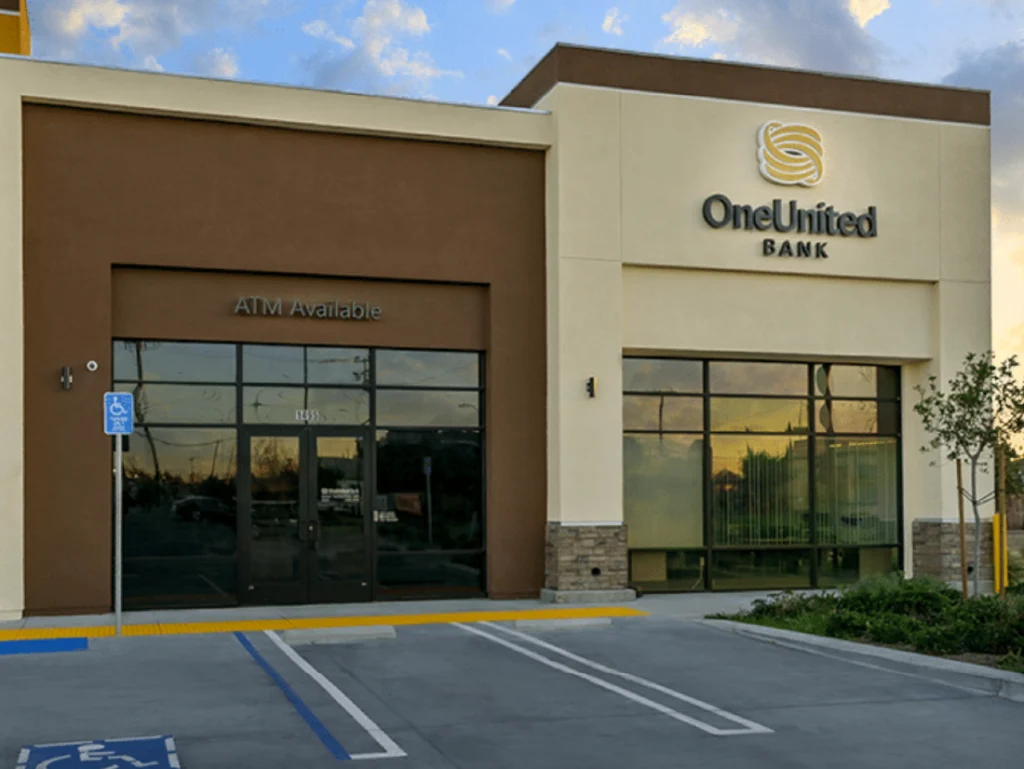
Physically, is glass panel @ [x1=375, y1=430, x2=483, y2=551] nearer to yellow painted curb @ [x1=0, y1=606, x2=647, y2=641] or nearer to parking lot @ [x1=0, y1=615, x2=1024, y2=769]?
yellow painted curb @ [x1=0, y1=606, x2=647, y2=641]

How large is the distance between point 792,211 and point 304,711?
521 inches

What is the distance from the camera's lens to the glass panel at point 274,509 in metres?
18.6

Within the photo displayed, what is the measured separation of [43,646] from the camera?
47.8ft

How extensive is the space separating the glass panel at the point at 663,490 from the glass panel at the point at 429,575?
2731mm

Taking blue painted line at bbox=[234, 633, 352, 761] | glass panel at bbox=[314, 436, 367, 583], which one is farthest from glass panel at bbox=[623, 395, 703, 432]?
blue painted line at bbox=[234, 633, 352, 761]

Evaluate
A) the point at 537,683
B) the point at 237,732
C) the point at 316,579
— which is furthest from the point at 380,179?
the point at 237,732

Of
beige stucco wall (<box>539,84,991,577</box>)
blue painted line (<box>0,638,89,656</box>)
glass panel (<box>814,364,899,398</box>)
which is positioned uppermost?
beige stucco wall (<box>539,84,991,577</box>)

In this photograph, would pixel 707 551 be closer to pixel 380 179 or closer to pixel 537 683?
pixel 380 179

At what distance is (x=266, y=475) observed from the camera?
1869 centimetres

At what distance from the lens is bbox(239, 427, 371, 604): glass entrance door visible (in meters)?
18.6

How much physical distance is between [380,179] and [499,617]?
6.62 metres

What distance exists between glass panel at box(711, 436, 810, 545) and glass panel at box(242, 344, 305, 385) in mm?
6926

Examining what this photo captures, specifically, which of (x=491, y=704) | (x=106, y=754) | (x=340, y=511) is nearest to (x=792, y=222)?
(x=340, y=511)

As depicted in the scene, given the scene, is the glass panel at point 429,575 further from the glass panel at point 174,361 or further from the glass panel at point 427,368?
the glass panel at point 174,361
